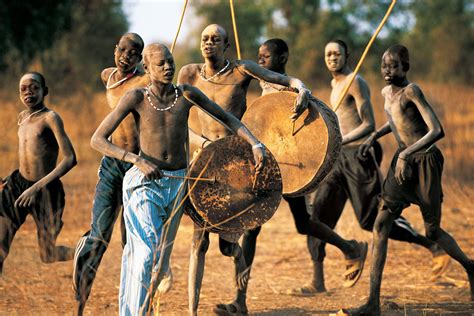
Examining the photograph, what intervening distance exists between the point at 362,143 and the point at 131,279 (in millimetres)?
3155

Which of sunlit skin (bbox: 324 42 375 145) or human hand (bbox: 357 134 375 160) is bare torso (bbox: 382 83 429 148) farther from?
sunlit skin (bbox: 324 42 375 145)

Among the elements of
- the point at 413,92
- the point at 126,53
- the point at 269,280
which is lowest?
the point at 269,280

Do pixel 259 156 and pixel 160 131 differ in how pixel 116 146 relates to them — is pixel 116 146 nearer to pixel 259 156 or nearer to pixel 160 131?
pixel 160 131

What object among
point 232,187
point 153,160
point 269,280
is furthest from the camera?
point 269,280

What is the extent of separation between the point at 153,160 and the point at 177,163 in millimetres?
145

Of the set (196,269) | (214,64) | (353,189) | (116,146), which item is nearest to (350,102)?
(353,189)

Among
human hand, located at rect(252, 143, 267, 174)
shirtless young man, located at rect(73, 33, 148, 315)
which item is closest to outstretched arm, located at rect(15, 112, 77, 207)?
shirtless young man, located at rect(73, 33, 148, 315)

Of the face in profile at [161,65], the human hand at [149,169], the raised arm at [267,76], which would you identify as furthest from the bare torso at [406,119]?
the human hand at [149,169]

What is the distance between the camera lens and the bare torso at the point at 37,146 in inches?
244

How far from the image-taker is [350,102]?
7.45 m

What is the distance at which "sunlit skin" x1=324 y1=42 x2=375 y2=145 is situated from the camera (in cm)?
725

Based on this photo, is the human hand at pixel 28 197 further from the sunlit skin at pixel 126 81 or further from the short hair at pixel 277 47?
the short hair at pixel 277 47

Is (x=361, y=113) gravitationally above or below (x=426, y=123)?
above

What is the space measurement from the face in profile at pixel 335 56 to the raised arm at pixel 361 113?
0.68 ft
